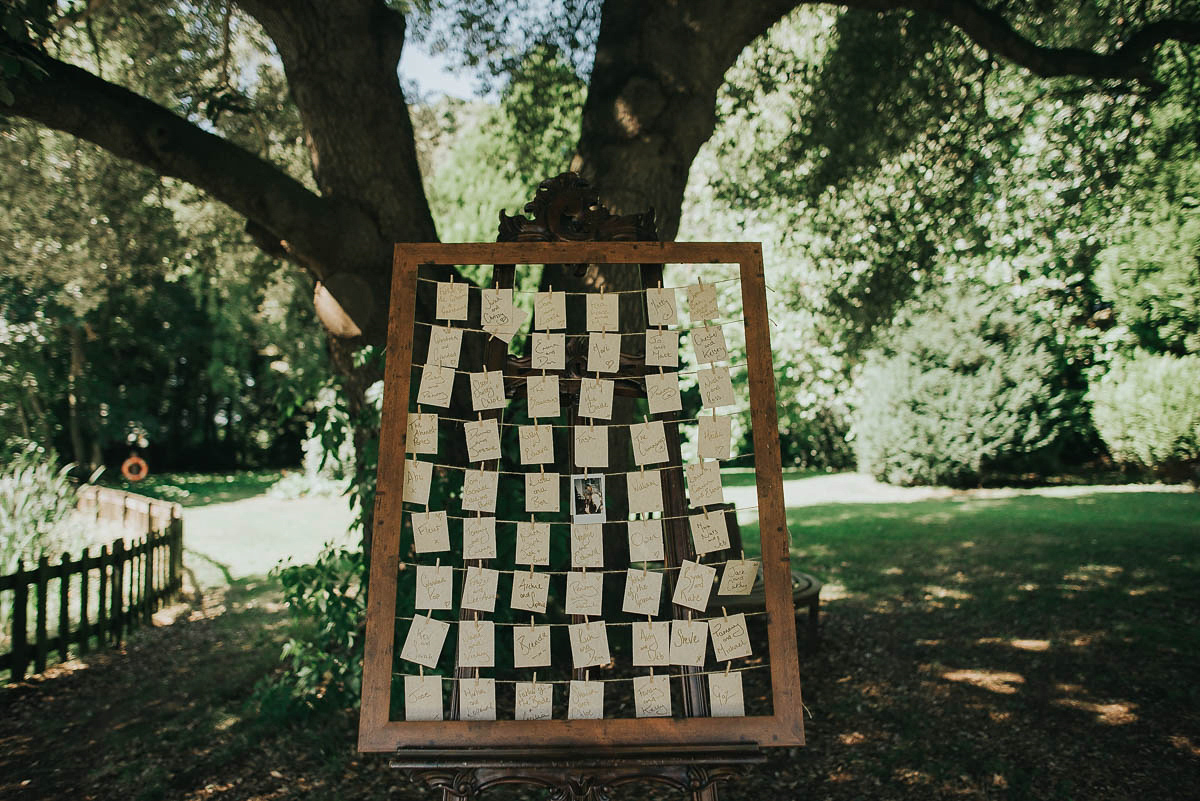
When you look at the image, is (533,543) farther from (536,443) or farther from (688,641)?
(688,641)

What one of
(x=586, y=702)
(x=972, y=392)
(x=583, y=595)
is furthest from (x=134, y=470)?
(x=586, y=702)

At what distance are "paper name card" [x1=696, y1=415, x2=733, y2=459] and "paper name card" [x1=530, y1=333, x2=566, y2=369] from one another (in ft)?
1.63

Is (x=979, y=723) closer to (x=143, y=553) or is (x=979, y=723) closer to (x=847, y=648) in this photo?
(x=847, y=648)

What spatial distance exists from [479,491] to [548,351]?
50 centimetres

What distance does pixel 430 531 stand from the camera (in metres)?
2.53

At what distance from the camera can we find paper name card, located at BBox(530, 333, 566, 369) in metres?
2.61

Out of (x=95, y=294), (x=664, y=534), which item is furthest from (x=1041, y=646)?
(x=95, y=294)

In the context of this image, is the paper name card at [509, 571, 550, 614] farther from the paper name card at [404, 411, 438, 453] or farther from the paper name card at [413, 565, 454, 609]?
the paper name card at [404, 411, 438, 453]

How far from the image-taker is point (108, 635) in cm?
608

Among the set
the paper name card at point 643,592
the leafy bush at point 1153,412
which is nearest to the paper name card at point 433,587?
the paper name card at point 643,592

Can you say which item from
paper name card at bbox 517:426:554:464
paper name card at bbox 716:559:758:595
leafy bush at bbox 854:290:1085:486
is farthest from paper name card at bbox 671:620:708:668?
leafy bush at bbox 854:290:1085:486

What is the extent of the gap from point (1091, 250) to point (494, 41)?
721cm

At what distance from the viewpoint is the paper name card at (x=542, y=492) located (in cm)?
256

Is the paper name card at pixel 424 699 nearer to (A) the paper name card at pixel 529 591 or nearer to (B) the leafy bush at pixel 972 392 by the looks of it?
(A) the paper name card at pixel 529 591
